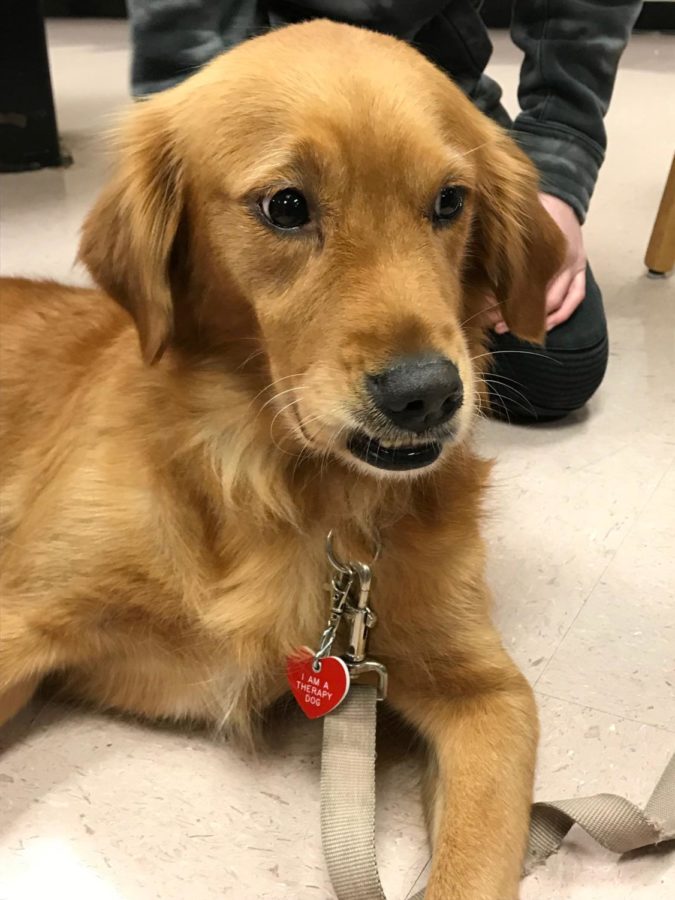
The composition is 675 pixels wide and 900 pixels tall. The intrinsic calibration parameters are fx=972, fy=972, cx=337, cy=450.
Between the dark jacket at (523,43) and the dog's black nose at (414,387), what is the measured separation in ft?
3.97

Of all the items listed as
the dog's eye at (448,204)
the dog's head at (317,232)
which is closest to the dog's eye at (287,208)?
the dog's head at (317,232)

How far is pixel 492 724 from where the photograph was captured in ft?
4.25

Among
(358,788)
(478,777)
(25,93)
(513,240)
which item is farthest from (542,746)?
(25,93)

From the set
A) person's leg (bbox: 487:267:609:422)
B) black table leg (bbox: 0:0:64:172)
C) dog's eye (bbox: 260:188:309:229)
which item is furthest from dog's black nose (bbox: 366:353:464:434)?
black table leg (bbox: 0:0:64:172)

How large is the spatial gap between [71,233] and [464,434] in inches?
89.8

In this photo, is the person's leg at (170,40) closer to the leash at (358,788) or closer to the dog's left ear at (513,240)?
the dog's left ear at (513,240)

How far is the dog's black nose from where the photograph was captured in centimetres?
106

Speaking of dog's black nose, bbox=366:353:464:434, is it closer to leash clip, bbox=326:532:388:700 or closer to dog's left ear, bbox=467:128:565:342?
leash clip, bbox=326:532:388:700

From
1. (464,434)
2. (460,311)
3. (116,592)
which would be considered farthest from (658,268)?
(116,592)

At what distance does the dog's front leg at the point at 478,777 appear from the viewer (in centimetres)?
114

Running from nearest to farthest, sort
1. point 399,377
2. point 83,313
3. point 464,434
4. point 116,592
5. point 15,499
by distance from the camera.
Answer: point 399,377, point 464,434, point 116,592, point 15,499, point 83,313

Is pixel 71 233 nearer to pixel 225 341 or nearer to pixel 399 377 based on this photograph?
pixel 225 341

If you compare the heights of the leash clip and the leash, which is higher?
the leash clip

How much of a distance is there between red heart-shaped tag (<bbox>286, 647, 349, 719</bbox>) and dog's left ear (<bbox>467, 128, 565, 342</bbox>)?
596mm
